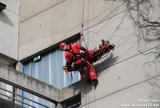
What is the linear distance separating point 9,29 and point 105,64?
5.02 meters

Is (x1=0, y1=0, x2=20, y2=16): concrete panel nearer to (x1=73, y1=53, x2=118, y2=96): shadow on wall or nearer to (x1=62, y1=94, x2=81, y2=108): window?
(x1=62, y1=94, x2=81, y2=108): window

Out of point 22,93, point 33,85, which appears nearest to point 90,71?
point 33,85

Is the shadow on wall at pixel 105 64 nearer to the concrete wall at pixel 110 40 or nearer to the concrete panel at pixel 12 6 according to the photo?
the concrete wall at pixel 110 40

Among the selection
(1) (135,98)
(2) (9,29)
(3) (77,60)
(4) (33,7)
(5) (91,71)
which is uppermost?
(4) (33,7)

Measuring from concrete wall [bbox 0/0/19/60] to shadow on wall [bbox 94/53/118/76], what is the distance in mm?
4212

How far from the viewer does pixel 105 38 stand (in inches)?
854

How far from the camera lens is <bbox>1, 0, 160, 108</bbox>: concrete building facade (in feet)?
65.2

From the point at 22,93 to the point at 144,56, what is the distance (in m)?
5.69

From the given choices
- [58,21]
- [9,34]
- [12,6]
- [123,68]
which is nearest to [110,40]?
[123,68]

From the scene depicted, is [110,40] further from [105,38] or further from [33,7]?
[33,7]

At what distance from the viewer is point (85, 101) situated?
2128 centimetres

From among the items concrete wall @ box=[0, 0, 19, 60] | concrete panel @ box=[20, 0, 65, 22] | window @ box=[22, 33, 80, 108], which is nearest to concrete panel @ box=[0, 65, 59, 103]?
window @ box=[22, 33, 80, 108]

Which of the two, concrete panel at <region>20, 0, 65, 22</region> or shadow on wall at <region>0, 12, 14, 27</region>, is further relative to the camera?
shadow on wall at <region>0, 12, 14, 27</region>

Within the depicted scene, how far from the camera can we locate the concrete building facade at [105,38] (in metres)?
19.9
